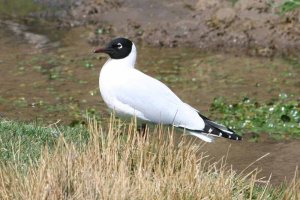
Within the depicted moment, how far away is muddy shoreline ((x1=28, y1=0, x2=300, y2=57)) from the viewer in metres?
16.1

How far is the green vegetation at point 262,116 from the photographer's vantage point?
36.6 feet

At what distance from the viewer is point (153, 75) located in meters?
14.1

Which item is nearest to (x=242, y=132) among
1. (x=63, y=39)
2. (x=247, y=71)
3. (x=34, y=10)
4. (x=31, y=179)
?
(x=247, y=71)

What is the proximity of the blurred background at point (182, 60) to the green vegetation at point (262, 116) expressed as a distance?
1 centimetres

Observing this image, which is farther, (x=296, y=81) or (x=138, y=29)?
(x=138, y=29)

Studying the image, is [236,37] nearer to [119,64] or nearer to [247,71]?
[247,71]

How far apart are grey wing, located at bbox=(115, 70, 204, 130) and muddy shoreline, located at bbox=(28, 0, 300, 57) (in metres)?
6.65

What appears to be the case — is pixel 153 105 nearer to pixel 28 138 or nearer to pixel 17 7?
pixel 28 138

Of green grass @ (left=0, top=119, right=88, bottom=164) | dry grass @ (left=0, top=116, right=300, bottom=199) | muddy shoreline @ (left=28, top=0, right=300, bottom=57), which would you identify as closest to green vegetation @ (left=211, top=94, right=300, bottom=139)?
green grass @ (left=0, top=119, right=88, bottom=164)

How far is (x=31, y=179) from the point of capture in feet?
19.8

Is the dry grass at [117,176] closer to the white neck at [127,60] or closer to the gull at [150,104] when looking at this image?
the gull at [150,104]

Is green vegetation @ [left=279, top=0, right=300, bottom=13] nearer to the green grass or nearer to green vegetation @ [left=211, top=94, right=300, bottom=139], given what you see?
green vegetation @ [left=211, top=94, right=300, bottom=139]

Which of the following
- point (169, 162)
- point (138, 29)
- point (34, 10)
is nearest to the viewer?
point (169, 162)

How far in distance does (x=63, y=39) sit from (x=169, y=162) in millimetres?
10447
